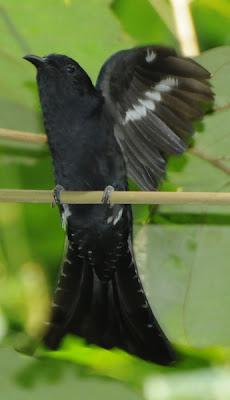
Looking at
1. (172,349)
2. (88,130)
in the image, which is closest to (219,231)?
(172,349)

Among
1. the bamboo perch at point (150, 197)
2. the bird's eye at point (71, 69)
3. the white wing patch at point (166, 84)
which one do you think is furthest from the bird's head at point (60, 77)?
the bamboo perch at point (150, 197)

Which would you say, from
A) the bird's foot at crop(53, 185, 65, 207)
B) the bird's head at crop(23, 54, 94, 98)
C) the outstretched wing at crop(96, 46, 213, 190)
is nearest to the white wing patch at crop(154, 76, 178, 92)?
the outstretched wing at crop(96, 46, 213, 190)

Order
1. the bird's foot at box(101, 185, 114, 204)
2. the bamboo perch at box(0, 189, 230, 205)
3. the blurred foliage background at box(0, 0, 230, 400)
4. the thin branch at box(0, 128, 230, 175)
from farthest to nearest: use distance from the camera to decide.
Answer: the blurred foliage background at box(0, 0, 230, 400) < the thin branch at box(0, 128, 230, 175) < the bird's foot at box(101, 185, 114, 204) < the bamboo perch at box(0, 189, 230, 205)

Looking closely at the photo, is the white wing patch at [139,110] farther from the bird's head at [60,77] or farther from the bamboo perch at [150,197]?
the bamboo perch at [150,197]

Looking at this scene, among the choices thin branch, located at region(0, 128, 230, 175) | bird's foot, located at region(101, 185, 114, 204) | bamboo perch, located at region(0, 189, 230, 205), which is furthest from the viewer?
thin branch, located at region(0, 128, 230, 175)

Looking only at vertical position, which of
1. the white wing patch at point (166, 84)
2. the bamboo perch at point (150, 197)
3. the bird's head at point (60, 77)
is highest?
the bird's head at point (60, 77)

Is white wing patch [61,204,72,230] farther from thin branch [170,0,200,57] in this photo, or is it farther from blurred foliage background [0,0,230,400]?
thin branch [170,0,200,57]
